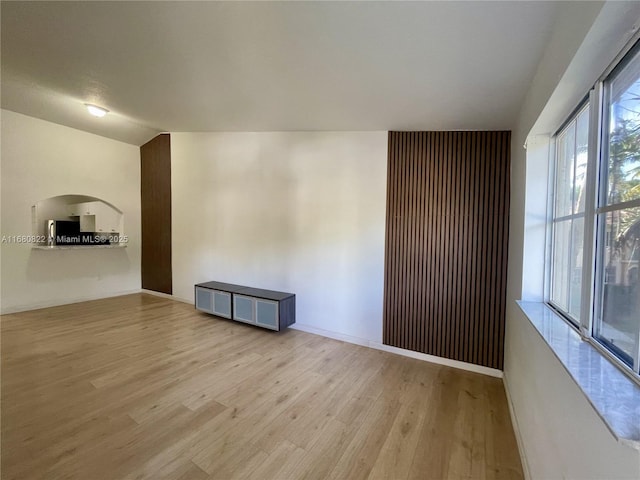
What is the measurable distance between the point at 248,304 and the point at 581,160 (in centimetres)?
391

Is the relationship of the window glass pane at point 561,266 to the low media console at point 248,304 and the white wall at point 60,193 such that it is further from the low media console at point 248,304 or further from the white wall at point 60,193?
the white wall at point 60,193

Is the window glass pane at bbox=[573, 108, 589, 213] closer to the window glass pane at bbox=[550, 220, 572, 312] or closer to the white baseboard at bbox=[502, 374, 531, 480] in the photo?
the window glass pane at bbox=[550, 220, 572, 312]

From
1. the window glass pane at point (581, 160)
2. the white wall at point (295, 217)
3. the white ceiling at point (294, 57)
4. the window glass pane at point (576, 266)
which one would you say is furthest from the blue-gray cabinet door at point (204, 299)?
the window glass pane at point (581, 160)

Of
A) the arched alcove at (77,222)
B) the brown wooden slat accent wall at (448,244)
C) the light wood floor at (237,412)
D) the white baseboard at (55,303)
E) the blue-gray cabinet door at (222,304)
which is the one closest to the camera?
the light wood floor at (237,412)

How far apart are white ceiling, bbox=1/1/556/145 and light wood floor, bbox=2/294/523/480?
2.65 meters

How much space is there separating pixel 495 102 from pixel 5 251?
22.9 ft

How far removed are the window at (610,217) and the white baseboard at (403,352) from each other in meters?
1.72

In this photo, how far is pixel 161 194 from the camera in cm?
584

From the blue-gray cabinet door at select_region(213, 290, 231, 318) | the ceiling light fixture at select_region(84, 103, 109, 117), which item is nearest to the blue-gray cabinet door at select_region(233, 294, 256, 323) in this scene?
the blue-gray cabinet door at select_region(213, 290, 231, 318)

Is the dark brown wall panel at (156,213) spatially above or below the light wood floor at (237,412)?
above

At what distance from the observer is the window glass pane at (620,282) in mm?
994

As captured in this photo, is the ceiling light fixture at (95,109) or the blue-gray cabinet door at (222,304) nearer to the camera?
the ceiling light fixture at (95,109)

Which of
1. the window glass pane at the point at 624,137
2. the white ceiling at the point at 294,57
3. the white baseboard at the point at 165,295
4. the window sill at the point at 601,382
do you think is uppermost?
the white ceiling at the point at 294,57

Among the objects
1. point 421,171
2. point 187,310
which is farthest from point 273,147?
point 187,310
